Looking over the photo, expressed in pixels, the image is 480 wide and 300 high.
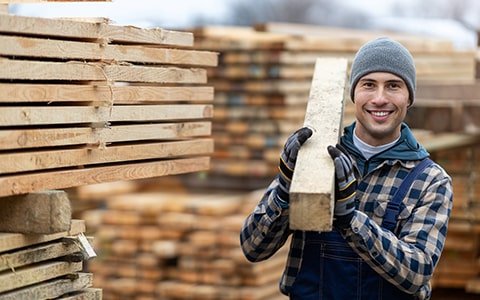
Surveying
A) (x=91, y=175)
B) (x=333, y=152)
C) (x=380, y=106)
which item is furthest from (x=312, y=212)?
(x=91, y=175)

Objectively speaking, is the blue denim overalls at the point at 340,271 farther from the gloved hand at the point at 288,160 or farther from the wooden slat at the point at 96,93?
the wooden slat at the point at 96,93

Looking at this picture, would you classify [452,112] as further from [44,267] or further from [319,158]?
[44,267]

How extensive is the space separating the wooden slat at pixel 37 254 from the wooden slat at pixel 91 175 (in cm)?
26

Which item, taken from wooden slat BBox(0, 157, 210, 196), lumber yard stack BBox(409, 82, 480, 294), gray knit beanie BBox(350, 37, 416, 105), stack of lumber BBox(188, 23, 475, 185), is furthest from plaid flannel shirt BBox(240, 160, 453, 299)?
stack of lumber BBox(188, 23, 475, 185)

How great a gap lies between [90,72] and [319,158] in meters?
0.98

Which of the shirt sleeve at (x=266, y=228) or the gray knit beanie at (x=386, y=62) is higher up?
the gray knit beanie at (x=386, y=62)

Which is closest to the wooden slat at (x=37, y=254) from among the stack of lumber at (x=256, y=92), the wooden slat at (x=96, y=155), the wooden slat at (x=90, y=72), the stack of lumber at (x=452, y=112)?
the wooden slat at (x=96, y=155)

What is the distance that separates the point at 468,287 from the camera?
10.4 meters

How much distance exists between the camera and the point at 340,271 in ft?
13.8

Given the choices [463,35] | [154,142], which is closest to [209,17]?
[463,35]

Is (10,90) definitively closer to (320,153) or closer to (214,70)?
(320,153)

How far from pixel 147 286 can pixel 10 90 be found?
6297 mm

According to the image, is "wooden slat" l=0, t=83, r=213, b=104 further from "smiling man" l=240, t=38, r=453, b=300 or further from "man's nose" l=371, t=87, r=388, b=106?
"man's nose" l=371, t=87, r=388, b=106

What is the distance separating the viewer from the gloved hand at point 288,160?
13.0ft
